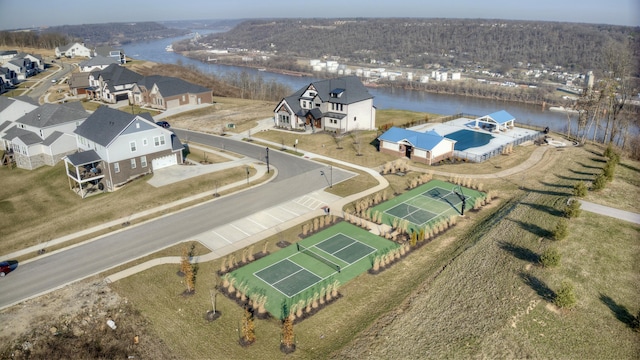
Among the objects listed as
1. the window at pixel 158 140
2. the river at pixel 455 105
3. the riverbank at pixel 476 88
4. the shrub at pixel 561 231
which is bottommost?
the river at pixel 455 105

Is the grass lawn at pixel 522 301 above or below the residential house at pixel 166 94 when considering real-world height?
below

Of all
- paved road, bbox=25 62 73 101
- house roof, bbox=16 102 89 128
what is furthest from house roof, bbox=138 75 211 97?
house roof, bbox=16 102 89 128

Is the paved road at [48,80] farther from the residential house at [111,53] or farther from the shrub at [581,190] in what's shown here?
the shrub at [581,190]

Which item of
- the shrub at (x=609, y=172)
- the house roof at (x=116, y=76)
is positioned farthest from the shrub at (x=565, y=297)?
the house roof at (x=116, y=76)

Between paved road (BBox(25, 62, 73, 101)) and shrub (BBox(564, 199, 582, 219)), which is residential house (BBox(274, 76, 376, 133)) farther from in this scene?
paved road (BBox(25, 62, 73, 101))

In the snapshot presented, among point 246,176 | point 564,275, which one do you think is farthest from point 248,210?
point 564,275

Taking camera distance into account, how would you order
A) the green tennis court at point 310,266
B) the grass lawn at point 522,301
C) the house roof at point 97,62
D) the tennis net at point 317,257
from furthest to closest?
the house roof at point 97,62, the tennis net at point 317,257, the green tennis court at point 310,266, the grass lawn at point 522,301

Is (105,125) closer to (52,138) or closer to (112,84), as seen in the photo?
(52,138)
